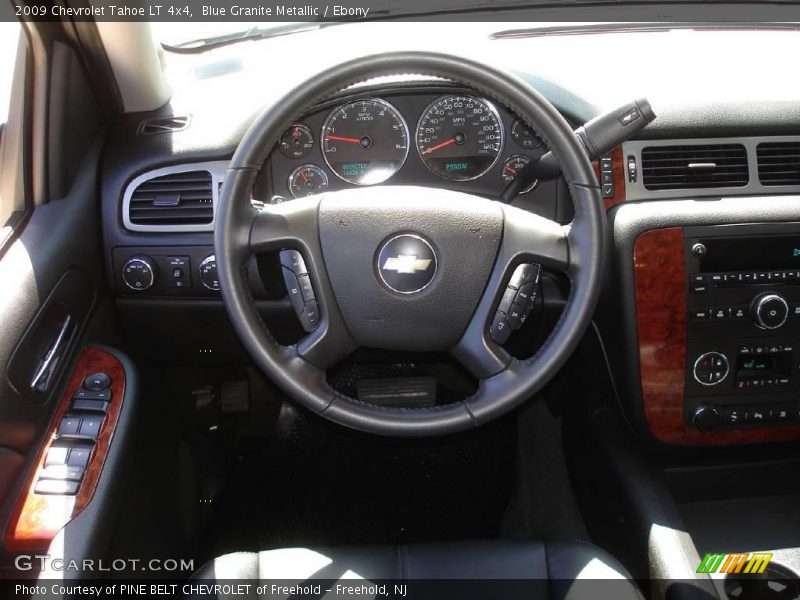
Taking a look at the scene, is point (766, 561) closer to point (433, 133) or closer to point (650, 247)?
point (650, 247)

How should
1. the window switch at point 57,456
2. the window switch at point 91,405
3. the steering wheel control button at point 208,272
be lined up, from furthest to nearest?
the steering wheel control button at point 208,272
the window switch at point 91,405
the window switch at point 57,456

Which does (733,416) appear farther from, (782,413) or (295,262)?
(295,262)

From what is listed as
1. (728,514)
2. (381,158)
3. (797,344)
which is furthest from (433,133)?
(728,514)

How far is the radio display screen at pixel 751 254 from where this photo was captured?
1.75 meters

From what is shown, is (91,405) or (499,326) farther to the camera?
(91,405)

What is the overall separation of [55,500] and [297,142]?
0.95 metres

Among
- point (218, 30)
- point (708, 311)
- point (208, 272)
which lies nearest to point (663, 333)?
point (708, 311)

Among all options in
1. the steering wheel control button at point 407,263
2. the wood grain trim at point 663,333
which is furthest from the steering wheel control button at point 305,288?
the wood grain trim at point 663,333

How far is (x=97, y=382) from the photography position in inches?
66.9

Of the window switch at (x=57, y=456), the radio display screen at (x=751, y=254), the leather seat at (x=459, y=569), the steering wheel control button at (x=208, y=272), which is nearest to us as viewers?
the leather seat at (x=459, y=569)

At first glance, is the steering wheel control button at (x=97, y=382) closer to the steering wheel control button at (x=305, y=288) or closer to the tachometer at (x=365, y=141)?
the steering wheel control button at (x=305, y=288)

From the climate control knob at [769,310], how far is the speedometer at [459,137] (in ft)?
2.30

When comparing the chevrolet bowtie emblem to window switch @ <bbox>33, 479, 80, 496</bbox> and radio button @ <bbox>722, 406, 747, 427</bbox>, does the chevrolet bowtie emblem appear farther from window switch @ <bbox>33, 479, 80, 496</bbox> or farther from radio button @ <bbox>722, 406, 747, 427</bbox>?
radio button @ <bbox>722, 406, 747, 427</bbox>

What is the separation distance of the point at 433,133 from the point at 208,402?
3.63 ft
